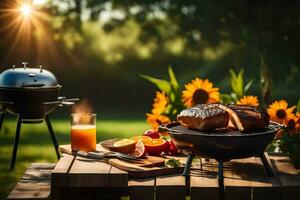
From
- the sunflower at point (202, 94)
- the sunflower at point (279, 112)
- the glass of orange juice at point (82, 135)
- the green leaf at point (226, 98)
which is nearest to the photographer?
the glass of orange juice at point (82, 135)

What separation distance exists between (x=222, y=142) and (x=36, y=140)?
7042 mm

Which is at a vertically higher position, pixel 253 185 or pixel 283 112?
pixel 283 112

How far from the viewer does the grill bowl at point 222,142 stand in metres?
3.36

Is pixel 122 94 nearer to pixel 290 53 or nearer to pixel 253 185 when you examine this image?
pixel 290 53

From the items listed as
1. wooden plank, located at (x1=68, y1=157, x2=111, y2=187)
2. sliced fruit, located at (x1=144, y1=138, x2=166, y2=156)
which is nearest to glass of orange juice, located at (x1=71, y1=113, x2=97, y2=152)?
sliced fruit, located at (x1=144, y1=138, x2=166, y2=156)

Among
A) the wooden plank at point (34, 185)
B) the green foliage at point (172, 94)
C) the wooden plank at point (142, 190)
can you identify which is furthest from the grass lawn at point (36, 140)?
the wooden plank at point (142, 190)

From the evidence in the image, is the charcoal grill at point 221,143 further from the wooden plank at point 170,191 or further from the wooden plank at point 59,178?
the wooden plank at point 59,178

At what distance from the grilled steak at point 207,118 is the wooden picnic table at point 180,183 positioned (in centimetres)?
33

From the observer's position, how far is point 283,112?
500cm

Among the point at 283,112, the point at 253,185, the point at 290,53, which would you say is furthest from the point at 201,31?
the point at 253,185

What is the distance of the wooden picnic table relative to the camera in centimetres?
336

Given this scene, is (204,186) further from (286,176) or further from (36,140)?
(36,140)

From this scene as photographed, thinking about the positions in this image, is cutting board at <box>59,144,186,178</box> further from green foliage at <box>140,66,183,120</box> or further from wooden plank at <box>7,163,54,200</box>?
green foliage at <box>140,66,183,120</box>

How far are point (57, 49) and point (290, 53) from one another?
800cm
